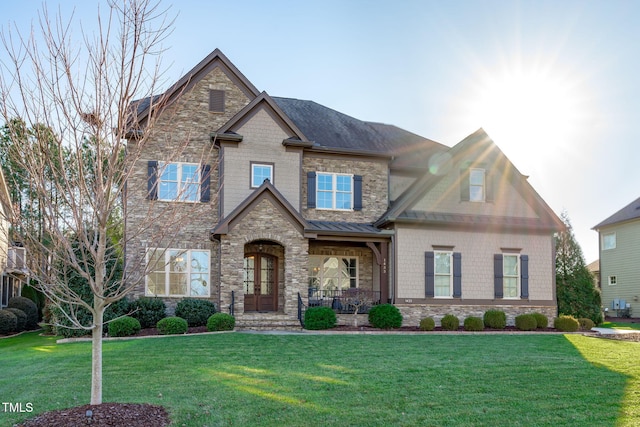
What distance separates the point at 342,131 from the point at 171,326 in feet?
35.1

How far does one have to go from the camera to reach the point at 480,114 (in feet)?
65.8

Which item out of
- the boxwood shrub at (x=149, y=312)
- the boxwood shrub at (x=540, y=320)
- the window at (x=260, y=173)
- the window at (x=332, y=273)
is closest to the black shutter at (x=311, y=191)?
the window at (x=260, y=173)

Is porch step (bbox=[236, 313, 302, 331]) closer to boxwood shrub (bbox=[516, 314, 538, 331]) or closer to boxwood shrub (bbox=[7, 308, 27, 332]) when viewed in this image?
boxwood shrub (bbox=[516, 314, 538, 331])

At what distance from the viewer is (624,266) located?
32656 millimetres

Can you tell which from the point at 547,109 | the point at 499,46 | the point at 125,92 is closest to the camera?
the point at 125,92

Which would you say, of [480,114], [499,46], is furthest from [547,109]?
[480,114]

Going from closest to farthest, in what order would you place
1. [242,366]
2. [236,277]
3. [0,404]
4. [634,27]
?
[0,404], [242,366], [634,27], [236,277]

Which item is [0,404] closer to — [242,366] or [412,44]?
[242,366]

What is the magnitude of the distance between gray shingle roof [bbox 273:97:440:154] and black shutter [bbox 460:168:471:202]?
2.91 m

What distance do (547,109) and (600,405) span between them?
976 centimetres

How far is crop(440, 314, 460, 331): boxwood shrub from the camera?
19.0 metres

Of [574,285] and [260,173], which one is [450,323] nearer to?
[574,285]

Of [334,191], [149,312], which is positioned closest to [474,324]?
[334,191]

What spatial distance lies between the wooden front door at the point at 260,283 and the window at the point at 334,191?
2.80 meters
